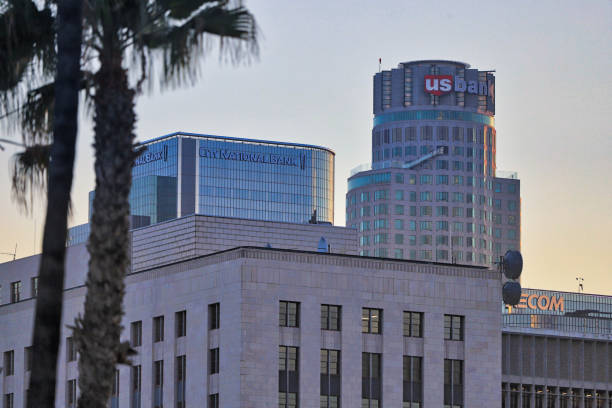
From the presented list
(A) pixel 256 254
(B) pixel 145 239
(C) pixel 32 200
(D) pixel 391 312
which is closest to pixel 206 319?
(A) pixel 256 254

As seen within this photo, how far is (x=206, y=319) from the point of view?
9169cm

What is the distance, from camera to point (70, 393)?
105m

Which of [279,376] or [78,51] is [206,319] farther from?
[78,51]

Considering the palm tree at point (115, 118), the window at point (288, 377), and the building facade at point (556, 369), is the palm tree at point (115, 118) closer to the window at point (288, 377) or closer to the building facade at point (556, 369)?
the window at point (288, 377)

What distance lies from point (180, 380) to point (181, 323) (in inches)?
140

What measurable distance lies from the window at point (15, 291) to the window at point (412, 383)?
126 feet

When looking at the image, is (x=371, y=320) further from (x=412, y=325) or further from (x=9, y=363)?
(x=9, y=363)

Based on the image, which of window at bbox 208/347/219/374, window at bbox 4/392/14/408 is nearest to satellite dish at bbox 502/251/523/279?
window at bbox 208/347/219/374

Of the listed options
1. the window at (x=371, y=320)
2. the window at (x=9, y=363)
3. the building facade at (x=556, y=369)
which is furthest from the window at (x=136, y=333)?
the building facade at (x=556, y=369)

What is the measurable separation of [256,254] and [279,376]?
7.32m

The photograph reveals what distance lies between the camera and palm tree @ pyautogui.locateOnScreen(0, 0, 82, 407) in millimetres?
26797

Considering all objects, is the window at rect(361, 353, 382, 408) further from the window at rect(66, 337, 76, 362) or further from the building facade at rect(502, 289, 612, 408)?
the window at rect(66, 337, 76, 362)

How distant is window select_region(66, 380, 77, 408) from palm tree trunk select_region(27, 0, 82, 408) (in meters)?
77.8

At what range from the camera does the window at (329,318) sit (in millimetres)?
92438
